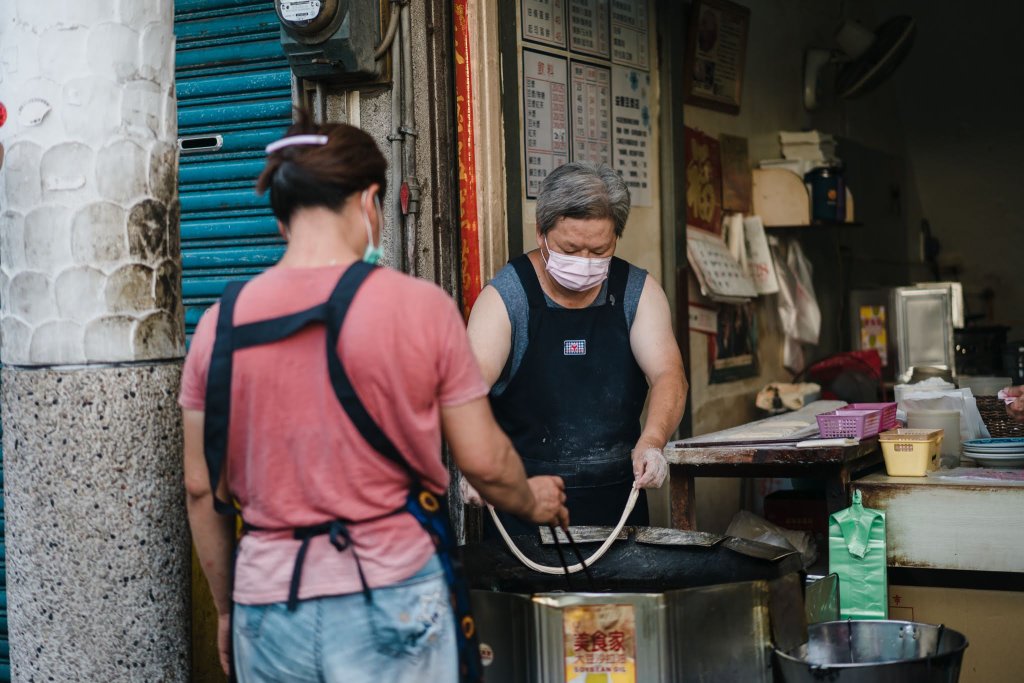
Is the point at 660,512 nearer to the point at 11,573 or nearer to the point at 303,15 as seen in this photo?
the point at 303,15

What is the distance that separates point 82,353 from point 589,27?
9.18ft

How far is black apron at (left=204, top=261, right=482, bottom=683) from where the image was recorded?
211 cm

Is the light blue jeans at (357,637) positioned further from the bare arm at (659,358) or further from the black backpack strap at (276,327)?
the bare arm at (659,358)

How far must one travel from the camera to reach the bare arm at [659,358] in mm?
3711

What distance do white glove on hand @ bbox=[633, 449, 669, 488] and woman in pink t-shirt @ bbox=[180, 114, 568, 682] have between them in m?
1.19

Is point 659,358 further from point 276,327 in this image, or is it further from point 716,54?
point 716,54

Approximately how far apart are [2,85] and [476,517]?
84.3 inches

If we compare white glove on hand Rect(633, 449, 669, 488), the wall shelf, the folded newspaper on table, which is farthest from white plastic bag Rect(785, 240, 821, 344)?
white glove on hand Rect(633, 449, 669, 488)

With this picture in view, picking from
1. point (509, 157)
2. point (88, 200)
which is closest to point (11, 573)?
point (88, 200)

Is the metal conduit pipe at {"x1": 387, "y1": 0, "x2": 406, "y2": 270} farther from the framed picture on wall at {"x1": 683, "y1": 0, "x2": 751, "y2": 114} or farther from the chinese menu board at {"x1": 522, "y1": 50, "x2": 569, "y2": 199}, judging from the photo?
the framed picture on wall at {"x1": 683, "y1": 0, "x2": 751, "y2": 114}

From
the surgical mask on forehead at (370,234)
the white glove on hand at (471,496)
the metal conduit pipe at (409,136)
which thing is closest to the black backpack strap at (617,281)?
the metal conduit pipe at (409,136)

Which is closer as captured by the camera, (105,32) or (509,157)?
(105,32)

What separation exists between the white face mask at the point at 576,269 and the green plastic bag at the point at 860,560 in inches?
39.7

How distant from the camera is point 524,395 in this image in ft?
12.4
